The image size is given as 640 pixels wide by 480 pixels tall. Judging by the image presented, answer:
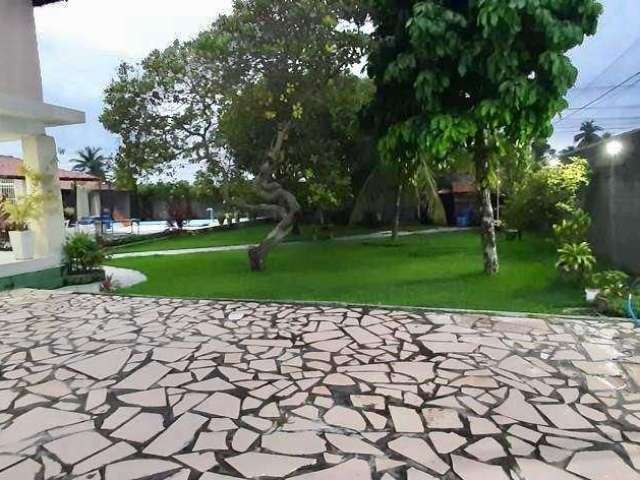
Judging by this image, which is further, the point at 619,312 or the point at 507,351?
the point at 619,312

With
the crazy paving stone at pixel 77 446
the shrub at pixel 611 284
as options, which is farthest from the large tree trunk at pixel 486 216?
the crazy paving stone at pixel 77 446

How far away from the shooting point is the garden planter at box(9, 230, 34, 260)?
7547 mm

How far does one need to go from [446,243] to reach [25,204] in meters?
10.1

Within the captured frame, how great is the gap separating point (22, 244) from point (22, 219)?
41 cm

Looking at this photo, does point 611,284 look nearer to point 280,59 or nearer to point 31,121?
point 280,59

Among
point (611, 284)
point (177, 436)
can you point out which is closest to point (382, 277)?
point (611, 284)

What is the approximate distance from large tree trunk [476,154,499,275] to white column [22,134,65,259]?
282 inches

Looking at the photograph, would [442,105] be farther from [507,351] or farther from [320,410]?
[320,410]

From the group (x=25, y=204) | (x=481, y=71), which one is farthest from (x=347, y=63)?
(x=25, y=204)

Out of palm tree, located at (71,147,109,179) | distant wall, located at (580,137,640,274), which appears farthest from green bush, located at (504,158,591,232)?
palm tree, located at (71,147,109,179)

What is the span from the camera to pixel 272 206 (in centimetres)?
960

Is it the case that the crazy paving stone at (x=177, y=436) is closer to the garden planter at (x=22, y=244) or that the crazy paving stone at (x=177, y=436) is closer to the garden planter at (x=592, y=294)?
the garden planter at (x=592, y=294)

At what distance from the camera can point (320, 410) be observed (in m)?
3.17

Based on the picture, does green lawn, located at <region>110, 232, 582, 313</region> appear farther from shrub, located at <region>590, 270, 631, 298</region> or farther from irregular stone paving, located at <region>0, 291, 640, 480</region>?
irregular stone paving, located at <region>0, 291, 640, 480</region>
